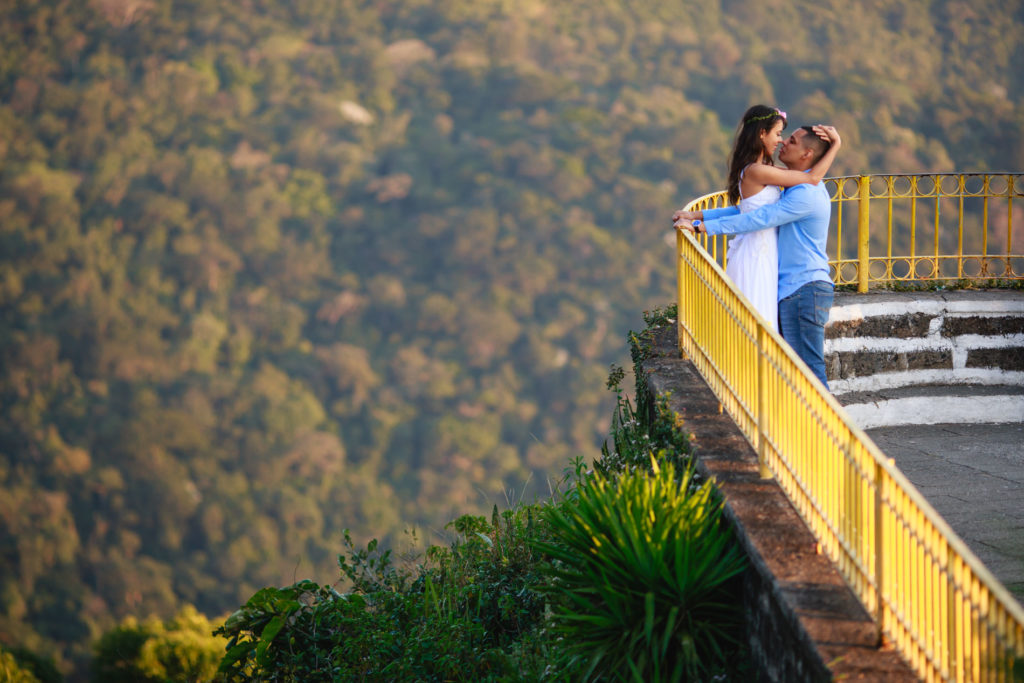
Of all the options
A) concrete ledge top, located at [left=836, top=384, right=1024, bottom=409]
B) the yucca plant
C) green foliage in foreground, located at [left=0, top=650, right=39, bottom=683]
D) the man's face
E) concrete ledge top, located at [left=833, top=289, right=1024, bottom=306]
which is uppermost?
the man's face

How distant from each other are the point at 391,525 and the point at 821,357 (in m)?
71.6

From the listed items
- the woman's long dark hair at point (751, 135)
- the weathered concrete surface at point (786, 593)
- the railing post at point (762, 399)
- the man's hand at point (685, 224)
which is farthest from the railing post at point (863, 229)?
the railing post at point (762, 399)

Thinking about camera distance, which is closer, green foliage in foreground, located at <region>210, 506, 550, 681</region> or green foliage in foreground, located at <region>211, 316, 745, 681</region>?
green foliage in foreground, located at <region>211, 316, 745, 681</region>

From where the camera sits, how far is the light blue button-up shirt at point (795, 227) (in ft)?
14.9

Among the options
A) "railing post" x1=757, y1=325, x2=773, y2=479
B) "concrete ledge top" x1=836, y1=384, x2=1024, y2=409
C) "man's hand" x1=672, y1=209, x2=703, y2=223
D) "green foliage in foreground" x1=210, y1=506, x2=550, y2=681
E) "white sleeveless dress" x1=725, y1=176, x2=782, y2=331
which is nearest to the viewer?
"railing post" x1=757, y1=325, x2=773, y2=479

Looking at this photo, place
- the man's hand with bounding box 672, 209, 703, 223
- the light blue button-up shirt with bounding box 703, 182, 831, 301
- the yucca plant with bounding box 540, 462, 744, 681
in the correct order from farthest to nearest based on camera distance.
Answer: the man's hand with bounding box 672, 209, 703, 223
the light blue button-up shirt with bounding box 703, 182, 831, 301
the yucca plant with bounding box 540, 462, 744, 681

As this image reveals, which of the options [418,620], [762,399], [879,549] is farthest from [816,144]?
[418,620]

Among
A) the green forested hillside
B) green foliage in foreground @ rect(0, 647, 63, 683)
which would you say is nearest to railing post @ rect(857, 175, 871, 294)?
green foliage in foreground @ rect(0, 647, 63, 683)

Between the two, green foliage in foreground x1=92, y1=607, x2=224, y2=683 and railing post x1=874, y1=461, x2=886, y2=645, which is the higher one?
railing post x1=874, y1=461, x2=886, y2=645

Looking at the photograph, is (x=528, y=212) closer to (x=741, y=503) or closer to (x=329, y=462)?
(x=329, y=462)

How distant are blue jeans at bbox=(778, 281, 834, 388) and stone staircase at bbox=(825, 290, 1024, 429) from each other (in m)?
1.60

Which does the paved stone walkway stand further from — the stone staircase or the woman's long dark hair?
the woman's long dark hair

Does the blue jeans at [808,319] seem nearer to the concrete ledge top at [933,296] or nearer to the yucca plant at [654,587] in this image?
the yucca plant at [654,587]

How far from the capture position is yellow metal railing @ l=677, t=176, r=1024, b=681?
2.56 metres
